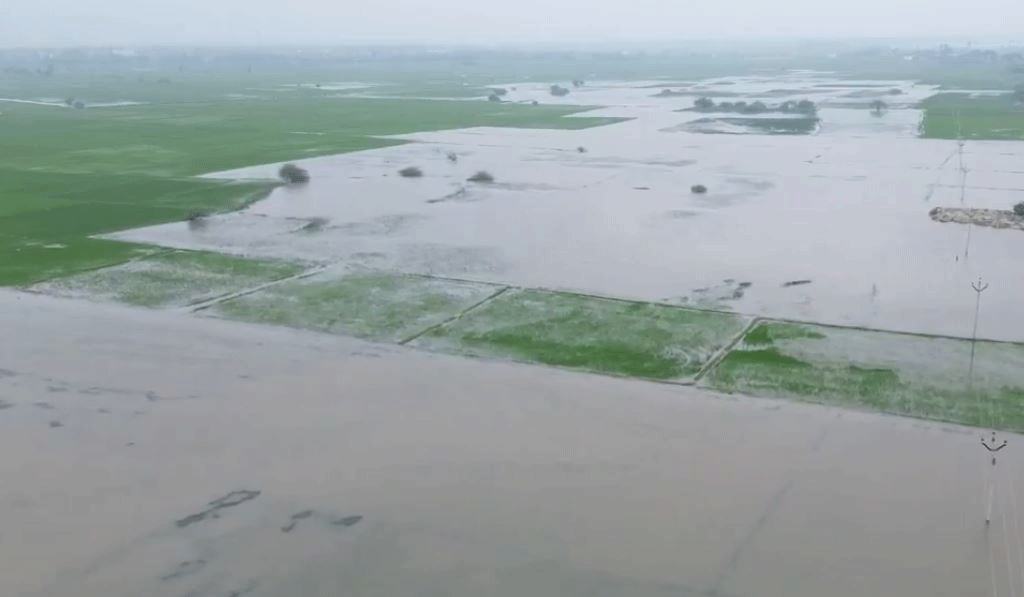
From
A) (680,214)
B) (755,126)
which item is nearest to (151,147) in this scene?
(680,214)

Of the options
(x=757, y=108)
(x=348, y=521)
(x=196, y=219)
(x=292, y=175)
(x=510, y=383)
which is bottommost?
(x=348, y=521)

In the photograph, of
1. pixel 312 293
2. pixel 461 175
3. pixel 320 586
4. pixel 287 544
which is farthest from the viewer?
pixel 461 175

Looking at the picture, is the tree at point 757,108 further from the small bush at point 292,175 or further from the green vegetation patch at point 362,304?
the green vegetation patch at point 362,304

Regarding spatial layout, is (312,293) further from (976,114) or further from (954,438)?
(976,114)

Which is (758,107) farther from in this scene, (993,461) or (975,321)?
(993,461)

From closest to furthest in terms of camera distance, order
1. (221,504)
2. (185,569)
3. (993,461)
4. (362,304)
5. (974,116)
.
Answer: (185,569), (221,504), (993,461), (362,304), (974,116)

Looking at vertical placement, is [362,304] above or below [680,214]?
below

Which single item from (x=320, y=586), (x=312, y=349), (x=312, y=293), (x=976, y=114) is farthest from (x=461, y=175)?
(x=976, y=114)
